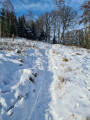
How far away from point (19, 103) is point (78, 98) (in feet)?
6.37

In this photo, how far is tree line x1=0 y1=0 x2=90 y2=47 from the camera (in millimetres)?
14150

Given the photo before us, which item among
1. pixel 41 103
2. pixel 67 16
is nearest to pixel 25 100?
pixel 41 103

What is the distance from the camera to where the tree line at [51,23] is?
1415cm

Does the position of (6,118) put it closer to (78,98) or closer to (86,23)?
(78,98)

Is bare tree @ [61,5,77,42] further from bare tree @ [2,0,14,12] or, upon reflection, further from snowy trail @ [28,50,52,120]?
snowy trail @ [28,50,52,120]

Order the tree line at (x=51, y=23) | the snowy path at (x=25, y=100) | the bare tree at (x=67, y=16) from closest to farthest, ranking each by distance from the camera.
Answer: the snowy path at (x=25, y=100) → the tree line at (x=51, y=23) → the bare tree at (x=67, y=16)

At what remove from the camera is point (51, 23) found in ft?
96.9

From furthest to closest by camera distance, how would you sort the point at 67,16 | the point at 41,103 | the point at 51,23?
1. the point at 51,23
2. the point at 67,16
3. the point at 41,103

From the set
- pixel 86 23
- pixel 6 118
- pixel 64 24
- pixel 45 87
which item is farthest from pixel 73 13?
pixel 6 118

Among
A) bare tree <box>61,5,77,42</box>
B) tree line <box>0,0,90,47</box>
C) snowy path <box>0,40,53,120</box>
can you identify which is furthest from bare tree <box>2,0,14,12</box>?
snowy path <box>0,40,53,120</box>

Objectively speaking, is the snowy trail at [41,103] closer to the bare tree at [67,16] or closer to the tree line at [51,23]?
the tree line at [51,23]

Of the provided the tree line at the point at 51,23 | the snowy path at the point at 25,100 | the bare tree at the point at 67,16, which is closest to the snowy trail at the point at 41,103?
the snowy path at the point at 25,100

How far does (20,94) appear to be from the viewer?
112 inches

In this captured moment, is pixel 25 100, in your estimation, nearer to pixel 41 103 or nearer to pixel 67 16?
pixel 41 103
